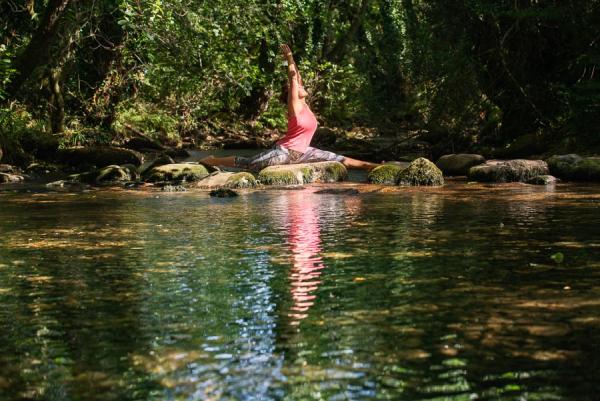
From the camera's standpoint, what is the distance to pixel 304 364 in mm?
3711

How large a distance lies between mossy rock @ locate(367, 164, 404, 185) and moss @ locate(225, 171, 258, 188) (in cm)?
207

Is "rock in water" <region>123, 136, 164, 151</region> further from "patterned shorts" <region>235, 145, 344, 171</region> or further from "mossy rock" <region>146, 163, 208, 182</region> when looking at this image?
"patterned shorts" <region>235, 145, 344, 171</region>

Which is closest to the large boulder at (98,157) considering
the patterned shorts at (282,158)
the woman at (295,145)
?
the woman at (295,145)

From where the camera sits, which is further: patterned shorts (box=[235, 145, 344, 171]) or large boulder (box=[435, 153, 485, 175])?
large boulder (box=[435, 153, 485, 175])

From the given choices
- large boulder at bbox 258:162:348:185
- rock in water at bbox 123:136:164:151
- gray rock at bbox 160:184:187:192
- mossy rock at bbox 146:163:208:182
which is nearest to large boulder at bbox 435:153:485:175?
large boulder at bbox 258:162:348:185

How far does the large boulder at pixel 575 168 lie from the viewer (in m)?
14.6

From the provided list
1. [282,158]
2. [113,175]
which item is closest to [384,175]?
[282,158]

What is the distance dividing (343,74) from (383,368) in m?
29.0

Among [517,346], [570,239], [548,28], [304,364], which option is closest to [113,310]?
[304,364]

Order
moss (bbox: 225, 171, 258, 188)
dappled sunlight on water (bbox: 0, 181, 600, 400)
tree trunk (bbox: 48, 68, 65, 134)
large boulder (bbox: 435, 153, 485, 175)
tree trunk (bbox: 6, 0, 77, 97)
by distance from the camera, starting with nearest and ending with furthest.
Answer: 1. dappled sunlight on water (bbox: 0, 181, 600, 400)
2. moss (bbox: 225, 171, 258, 188)
3. tree trunk (bbox: 6, 0, 77, 97)
4. large boulder (bbox: 435, 153, 485, 175)
5. tree trunk (bbox: 48, 68, 65, 134)

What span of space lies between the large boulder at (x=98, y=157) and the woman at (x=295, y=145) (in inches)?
171

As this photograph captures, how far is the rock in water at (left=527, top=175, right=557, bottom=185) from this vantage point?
1407cm

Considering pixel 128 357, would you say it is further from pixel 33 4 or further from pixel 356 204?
pixel 33 4

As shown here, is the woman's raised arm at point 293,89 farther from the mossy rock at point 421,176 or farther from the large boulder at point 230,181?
the mossy rock at point 421,176
